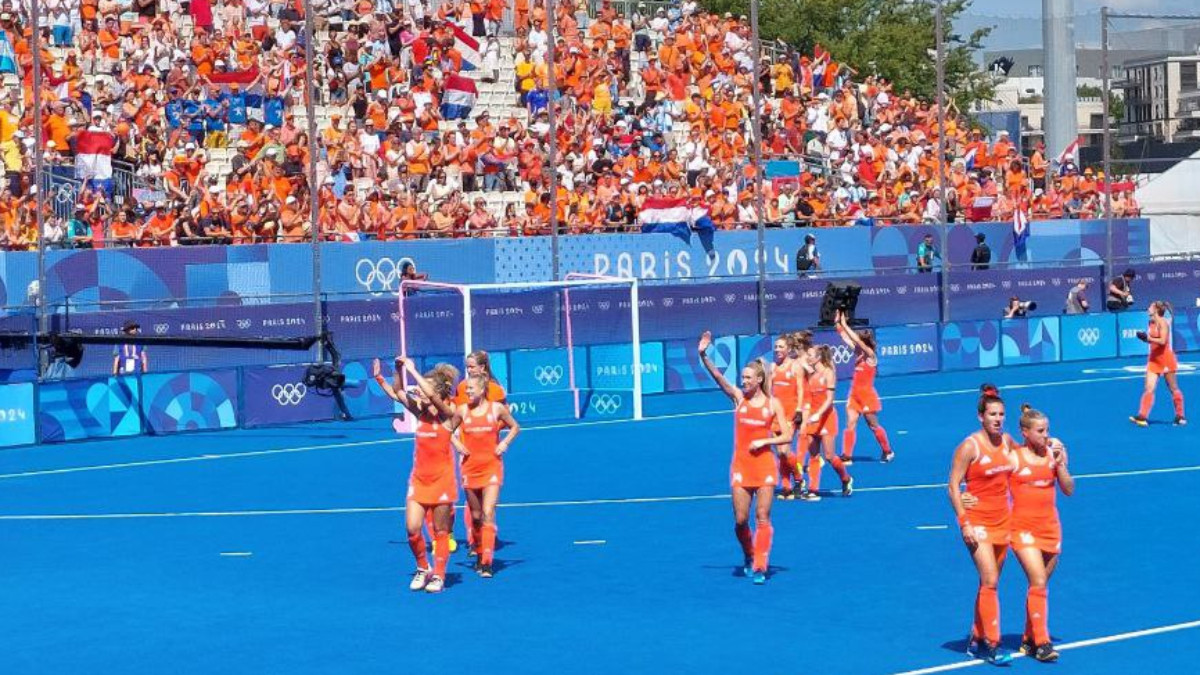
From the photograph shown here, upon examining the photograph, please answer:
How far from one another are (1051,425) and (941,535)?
1215 centimetres

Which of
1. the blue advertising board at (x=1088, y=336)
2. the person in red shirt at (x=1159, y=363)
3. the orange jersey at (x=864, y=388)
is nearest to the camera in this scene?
the orange jersey at (x=864, y=388)

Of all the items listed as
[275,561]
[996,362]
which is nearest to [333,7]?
[996,362]

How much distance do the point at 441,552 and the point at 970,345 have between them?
2716 centimetres

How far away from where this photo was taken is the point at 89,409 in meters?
31.7

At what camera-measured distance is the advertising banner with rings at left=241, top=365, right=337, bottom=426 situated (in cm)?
3325

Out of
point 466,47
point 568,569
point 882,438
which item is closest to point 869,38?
point 466,47

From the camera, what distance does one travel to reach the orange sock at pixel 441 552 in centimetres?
1744

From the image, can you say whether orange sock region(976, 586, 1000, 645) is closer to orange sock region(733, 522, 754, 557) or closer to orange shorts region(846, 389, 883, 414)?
orange sock region(733, 522, 754, 557)

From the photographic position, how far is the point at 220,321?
114 ft

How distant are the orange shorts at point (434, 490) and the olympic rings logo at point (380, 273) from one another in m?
19.7

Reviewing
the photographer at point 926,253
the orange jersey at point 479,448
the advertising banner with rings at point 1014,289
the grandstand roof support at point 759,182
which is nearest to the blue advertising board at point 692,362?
the grandstand roof support at point 759,182

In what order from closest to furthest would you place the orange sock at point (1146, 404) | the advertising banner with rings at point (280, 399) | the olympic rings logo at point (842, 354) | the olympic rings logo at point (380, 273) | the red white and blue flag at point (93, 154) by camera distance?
the orange sock at point (1146, 404), the advertising banner with rings at point (280, 399), the red white and blue flag at point (93, 154), the olympic rings logo at point (380, 273), the olympic rings logo at point (842, 354)

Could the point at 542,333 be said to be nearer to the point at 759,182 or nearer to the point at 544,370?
the point at 544,370

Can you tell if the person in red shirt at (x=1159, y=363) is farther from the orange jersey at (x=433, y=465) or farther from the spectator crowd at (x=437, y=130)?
the orange jersey at (x=433, y=465)
